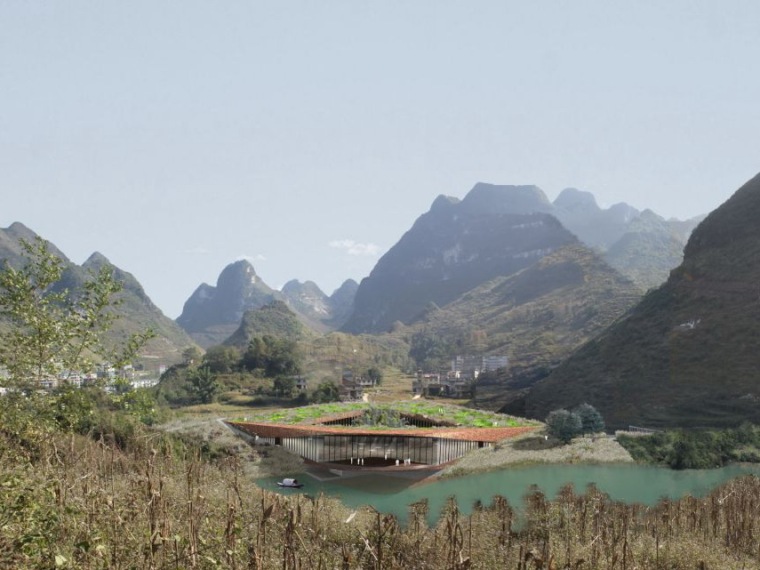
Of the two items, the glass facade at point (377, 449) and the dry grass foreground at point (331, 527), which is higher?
the dry grass foreground at point (331, 527)

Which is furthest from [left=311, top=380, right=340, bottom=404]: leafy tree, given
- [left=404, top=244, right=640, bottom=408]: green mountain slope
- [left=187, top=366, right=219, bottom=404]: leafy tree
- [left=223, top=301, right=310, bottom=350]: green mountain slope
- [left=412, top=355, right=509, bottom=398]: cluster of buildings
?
[left=223, top=301, right=310, bottom=350]: green mountain slope

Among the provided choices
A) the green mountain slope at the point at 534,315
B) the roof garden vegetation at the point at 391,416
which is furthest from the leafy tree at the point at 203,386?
the green mountain slope at the point at 534,315

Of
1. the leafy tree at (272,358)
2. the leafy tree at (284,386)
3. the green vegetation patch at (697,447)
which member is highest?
the leafy tree at (272,358)

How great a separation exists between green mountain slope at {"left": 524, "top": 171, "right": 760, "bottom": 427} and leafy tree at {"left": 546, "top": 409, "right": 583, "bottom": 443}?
1168 centimetres

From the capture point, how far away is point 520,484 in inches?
1319

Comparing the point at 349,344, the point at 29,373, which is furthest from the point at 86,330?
the point at 349,344

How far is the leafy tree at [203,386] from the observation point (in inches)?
2781

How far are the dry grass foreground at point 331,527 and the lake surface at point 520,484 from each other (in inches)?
293

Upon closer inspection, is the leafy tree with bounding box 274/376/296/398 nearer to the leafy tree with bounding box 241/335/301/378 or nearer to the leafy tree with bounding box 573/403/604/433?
the leafy tree with bounding box 241/335/301/378

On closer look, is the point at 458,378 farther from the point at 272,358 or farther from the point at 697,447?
the point at 697,447

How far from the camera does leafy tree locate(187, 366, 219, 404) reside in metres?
70.6

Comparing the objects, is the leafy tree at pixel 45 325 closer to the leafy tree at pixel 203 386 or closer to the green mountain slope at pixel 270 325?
the leafy tree at pixel 203 386

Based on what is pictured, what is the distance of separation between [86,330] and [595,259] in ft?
480

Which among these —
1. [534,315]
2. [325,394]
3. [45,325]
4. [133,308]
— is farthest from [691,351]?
[133,308]
